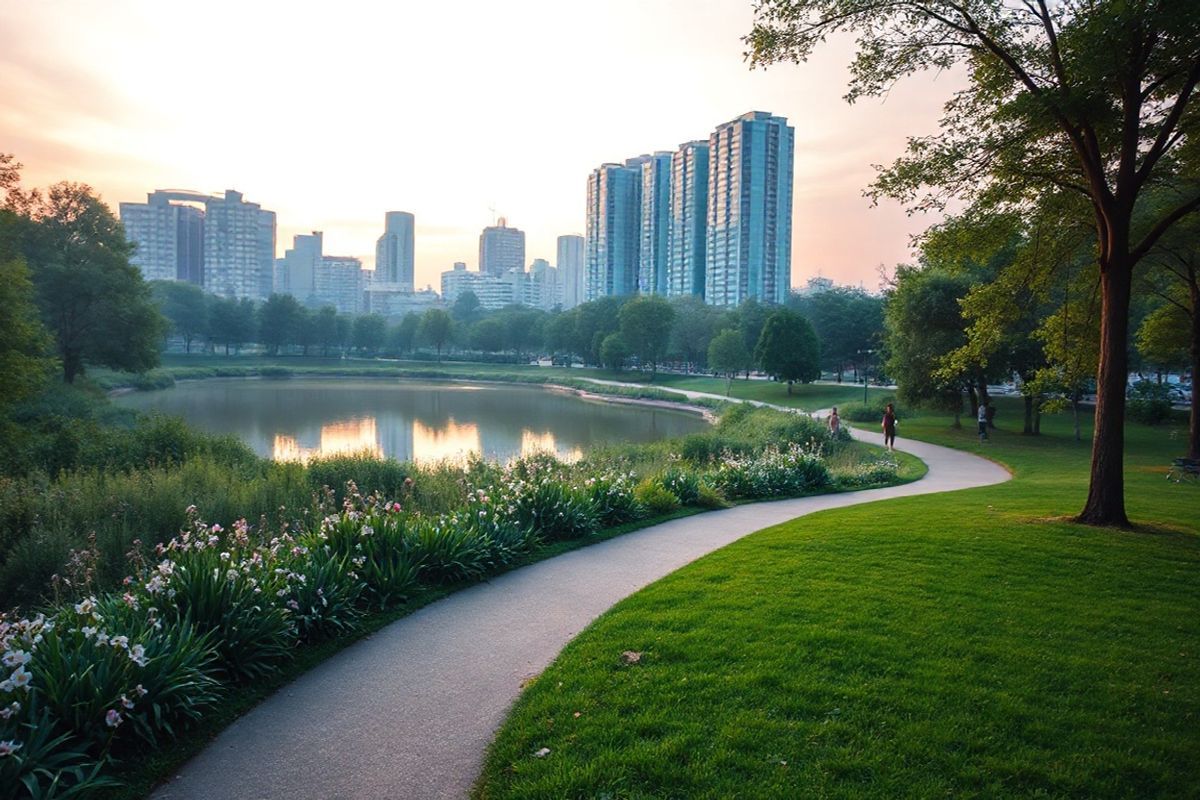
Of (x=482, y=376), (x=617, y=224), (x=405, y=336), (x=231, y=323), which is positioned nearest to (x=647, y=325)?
(x=482, y=376)

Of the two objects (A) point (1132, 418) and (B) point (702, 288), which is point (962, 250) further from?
(B) point (702, 288)

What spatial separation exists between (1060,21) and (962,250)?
122 inches

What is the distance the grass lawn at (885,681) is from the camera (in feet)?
13.0

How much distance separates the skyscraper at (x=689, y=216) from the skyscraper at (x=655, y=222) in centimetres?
337

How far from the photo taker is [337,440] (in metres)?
30.1

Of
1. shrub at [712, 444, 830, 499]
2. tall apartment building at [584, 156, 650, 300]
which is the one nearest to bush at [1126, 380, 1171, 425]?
shrub at [712, 444, 830, 499]

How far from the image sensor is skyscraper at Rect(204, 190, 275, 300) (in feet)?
612

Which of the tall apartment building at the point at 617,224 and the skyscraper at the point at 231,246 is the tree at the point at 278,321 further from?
the skyscraper at the point at 231,246

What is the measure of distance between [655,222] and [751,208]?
82.9 feet

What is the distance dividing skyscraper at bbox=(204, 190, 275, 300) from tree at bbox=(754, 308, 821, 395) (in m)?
167

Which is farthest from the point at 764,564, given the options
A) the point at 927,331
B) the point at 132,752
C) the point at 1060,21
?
the point at 927,331

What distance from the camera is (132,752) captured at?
4.39m

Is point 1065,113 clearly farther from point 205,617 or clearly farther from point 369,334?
point 369,334

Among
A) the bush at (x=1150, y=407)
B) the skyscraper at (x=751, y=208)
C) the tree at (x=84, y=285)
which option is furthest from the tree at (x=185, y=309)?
the bush at (x=1150, y=407)
